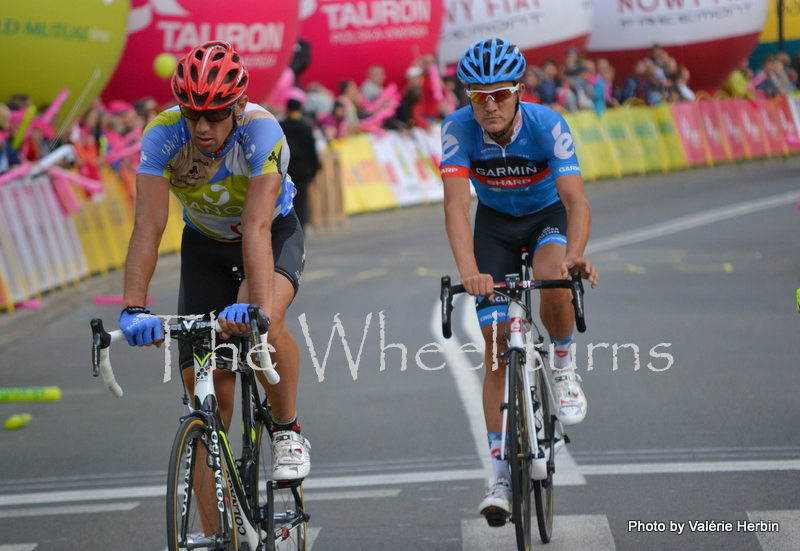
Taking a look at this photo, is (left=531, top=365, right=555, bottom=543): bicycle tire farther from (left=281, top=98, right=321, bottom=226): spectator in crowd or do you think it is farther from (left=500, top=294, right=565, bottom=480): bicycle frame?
(left=281, top=98, right=321, bottom=226): spectator in crowd

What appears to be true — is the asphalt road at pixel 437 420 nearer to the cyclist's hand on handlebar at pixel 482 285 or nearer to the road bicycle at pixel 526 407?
the road bicycle at pixel 526 407

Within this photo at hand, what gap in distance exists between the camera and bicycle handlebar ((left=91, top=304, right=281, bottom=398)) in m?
4.50

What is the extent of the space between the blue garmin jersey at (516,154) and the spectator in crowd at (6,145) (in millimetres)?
8439

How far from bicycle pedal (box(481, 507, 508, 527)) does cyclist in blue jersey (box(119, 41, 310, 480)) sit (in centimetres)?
80

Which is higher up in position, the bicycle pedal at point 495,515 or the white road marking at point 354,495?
the bicycle pedal at point 495,515

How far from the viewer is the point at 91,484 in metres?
7.14

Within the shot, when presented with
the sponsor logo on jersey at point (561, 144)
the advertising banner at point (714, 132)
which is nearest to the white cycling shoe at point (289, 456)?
the sponsor logo on jersey at point (561, 144)

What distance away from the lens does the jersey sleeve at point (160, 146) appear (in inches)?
199

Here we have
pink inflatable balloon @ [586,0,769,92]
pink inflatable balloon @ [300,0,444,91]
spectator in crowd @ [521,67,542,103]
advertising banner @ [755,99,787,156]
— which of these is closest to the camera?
pink inflatable balloon @ [300,0,444,91]

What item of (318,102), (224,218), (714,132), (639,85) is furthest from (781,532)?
(714,132)

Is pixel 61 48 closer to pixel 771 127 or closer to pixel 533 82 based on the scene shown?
pixel 533 82

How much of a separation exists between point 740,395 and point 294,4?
12089 millimetres

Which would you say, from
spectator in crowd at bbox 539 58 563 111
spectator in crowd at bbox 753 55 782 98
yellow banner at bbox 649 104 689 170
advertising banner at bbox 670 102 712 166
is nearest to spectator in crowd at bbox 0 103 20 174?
spectator in crowd at bbox 539 58 563 111

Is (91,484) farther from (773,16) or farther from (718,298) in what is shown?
(773,16)
